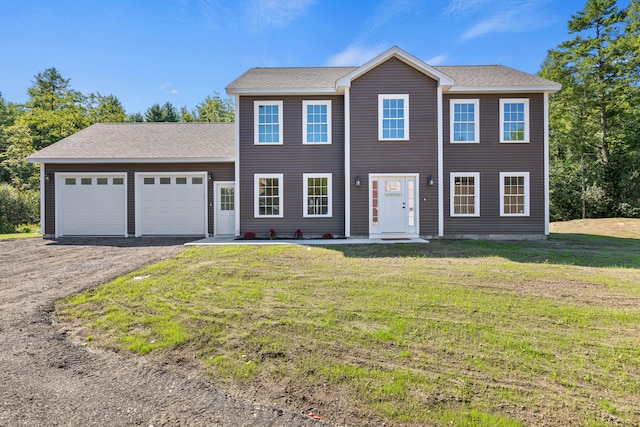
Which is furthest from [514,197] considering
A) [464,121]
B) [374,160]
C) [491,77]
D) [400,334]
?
[400,334]

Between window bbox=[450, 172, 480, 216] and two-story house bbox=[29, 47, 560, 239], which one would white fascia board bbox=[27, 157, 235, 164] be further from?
A: window bbox=[450, 172, 480, 216]

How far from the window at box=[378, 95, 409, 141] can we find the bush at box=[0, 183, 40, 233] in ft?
63.9

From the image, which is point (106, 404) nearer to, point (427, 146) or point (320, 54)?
point (427, 146)

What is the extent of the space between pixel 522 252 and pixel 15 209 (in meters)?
24.9

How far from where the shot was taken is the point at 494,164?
461 inches

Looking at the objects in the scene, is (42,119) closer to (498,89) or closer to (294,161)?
(294,161)

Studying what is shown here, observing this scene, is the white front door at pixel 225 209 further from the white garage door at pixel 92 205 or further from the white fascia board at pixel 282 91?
the white garage door at pixel 92 205

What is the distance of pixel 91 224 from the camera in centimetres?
1252

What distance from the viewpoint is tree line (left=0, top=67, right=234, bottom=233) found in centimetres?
1855

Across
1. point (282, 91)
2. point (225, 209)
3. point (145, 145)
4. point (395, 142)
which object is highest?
point (282, 91)

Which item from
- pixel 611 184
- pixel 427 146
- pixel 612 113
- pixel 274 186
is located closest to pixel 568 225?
pixel 611 184

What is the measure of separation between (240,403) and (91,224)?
13172 mm

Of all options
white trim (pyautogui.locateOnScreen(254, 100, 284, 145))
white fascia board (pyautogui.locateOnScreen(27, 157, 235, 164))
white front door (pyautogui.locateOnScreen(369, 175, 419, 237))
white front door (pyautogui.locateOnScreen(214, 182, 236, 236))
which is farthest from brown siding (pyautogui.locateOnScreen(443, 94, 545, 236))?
white fascia board (pyautogui.locateOnScreen(27, 157, 235, 164))

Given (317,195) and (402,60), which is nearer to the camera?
(402,60)
